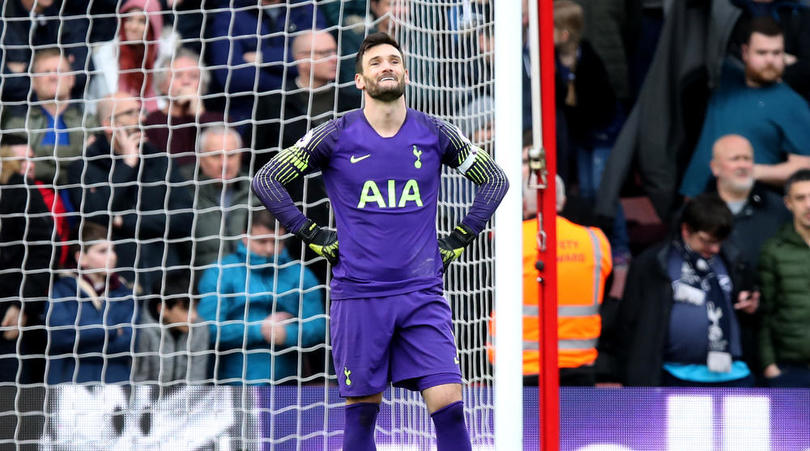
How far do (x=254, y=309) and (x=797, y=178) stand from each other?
10.00ft

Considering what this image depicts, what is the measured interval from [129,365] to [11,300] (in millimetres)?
730

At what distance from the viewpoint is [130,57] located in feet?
21.5

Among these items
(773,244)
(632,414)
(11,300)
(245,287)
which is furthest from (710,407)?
(11,300)

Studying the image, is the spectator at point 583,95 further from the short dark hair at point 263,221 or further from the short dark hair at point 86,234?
the short dark hair at point 86,234

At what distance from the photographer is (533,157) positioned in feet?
15.8

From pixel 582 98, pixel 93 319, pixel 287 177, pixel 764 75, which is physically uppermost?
pixel 764 75

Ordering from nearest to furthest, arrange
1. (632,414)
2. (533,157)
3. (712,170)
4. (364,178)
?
(364,178) → (533,157) → (632,414) → (712,170)

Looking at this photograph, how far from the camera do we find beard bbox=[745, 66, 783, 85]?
21.9 ft

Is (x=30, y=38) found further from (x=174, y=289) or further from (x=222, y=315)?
(x=222, y=315)

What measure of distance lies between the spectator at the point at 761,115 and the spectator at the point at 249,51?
228 cm

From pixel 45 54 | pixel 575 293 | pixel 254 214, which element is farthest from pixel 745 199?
pixel 45 54

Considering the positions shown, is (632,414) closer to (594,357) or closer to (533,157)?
→ (594,357)

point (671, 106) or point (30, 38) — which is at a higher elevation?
point (30, 38)

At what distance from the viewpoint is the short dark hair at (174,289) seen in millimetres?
6281
